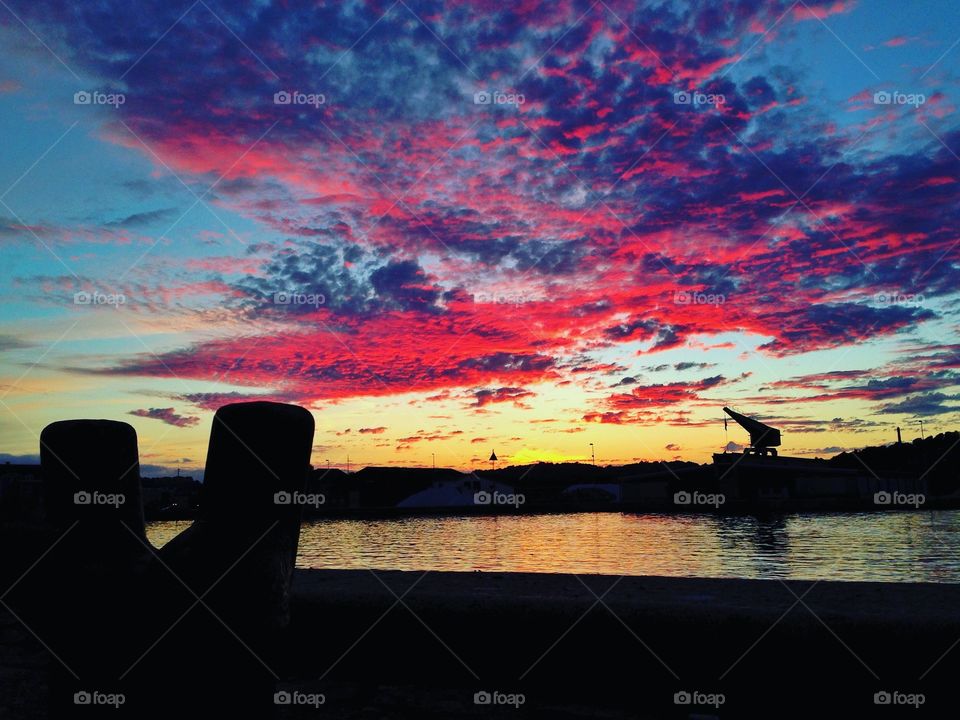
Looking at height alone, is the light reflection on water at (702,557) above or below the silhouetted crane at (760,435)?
below

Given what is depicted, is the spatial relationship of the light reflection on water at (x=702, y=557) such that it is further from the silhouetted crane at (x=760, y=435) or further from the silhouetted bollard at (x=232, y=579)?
the silhouetted crane at (x=760, y=435)

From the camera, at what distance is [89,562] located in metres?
1.56

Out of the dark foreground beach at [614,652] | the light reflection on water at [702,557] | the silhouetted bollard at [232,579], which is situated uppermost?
the silhouetted bollard at [232,579]

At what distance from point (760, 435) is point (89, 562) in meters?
118

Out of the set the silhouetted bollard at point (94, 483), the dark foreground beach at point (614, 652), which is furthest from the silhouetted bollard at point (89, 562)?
the dark foreground beach at point (614, 652)

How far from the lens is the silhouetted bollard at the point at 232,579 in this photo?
149 cm

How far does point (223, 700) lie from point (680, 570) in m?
37.6

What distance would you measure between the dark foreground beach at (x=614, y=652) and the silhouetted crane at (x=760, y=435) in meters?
115

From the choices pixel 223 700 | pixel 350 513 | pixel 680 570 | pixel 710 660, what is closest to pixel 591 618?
pixel 710 660

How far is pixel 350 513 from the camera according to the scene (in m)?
140

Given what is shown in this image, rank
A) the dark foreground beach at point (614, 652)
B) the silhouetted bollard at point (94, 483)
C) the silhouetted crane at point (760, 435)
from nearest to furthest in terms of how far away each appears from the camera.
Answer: the silhouetted bollard at point (94, 483), the dark foreground beach at point (614, 652), the silhouetted crane at point (760, 435)

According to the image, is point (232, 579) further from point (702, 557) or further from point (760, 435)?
point (760, 435)

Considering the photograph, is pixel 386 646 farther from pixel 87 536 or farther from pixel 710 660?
pixel 87 536

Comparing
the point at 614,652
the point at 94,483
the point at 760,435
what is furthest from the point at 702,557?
the point at 760,435
